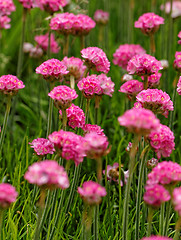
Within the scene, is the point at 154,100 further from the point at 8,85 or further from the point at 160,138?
→ the point at 8,85

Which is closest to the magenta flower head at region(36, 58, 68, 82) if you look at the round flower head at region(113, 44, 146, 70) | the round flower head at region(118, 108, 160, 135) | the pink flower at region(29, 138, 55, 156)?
the pink flower at region(29, 138, 55, 156)

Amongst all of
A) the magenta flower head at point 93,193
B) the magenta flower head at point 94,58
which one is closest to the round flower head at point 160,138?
the magenta flower head at point 93,193

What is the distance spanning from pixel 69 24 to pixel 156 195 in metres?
0.93

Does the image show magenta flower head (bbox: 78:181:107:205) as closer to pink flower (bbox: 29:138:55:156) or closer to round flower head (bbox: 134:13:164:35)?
pink flower (bbox: 29:138:55:156)

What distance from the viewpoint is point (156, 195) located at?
3.05ft

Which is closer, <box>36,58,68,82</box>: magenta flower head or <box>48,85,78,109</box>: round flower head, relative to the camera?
<box>48,85,78,109</box>: round flower head

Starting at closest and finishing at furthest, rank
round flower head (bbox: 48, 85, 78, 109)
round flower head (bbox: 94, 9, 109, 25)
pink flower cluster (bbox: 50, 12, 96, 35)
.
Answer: round flower head (bbox: 48, 85, 78, 109), pink flower cluster (bbox: 50, 12, 96, 35), round flower head (bbox: 94, 9, 109, 25)

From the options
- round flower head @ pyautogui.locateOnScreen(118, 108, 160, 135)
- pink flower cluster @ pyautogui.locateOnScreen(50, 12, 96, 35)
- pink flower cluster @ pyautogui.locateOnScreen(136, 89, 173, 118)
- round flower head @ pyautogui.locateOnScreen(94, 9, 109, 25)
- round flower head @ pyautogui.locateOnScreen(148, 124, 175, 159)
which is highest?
pink flower cluster @ pyautogui.locateOnScreen(50, 12, 96, 35)

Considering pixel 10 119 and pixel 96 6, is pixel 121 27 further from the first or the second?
pixel 10 119

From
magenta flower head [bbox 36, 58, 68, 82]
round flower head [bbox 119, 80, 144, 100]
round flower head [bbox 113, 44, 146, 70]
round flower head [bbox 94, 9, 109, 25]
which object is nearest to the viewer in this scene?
magenta flower head [bbox 36, 58, 68, 82]

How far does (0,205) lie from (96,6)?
238 centimetres

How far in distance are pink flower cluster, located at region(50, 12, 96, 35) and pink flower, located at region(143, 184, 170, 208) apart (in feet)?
2.95

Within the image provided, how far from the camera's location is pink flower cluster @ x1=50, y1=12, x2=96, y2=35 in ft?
5.41

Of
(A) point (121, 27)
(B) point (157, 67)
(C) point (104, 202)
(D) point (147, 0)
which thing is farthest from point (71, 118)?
(D) point (147, 0)
